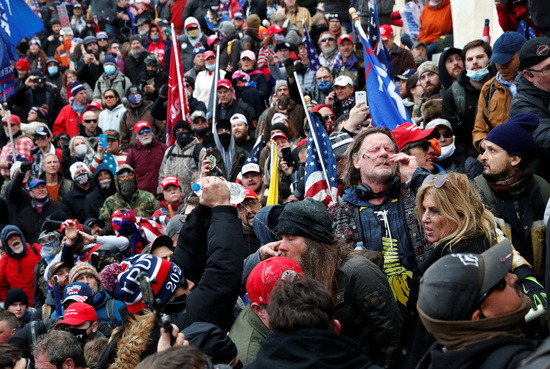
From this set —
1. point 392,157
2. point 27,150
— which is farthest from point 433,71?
point 27,150

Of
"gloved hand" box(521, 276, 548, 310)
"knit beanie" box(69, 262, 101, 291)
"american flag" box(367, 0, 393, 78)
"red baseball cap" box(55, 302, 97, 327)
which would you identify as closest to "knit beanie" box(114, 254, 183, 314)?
"gloved hand" box(521, 276, 548, 310)

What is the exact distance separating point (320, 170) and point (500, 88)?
63.7 inches

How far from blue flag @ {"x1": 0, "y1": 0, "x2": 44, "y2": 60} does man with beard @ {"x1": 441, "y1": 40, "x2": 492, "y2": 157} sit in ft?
24.1

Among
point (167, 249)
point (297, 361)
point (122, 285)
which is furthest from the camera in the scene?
point (167, 249)

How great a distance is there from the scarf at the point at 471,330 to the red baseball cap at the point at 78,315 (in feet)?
15.0

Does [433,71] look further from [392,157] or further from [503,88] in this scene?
[392,157]

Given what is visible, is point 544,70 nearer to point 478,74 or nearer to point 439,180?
point 478,74

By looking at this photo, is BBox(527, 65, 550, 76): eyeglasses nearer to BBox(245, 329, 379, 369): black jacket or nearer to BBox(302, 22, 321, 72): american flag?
BBox(245, 329, 379, 369): black jacket

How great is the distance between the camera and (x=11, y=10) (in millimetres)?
13133

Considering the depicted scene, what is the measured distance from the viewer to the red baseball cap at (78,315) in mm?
7012

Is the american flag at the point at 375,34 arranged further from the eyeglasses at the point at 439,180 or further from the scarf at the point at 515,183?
the eyeglasses at the point at 439,180

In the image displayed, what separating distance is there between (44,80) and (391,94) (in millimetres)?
13596

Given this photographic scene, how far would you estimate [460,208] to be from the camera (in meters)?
4.40

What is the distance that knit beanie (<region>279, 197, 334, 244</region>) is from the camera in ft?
15.1
